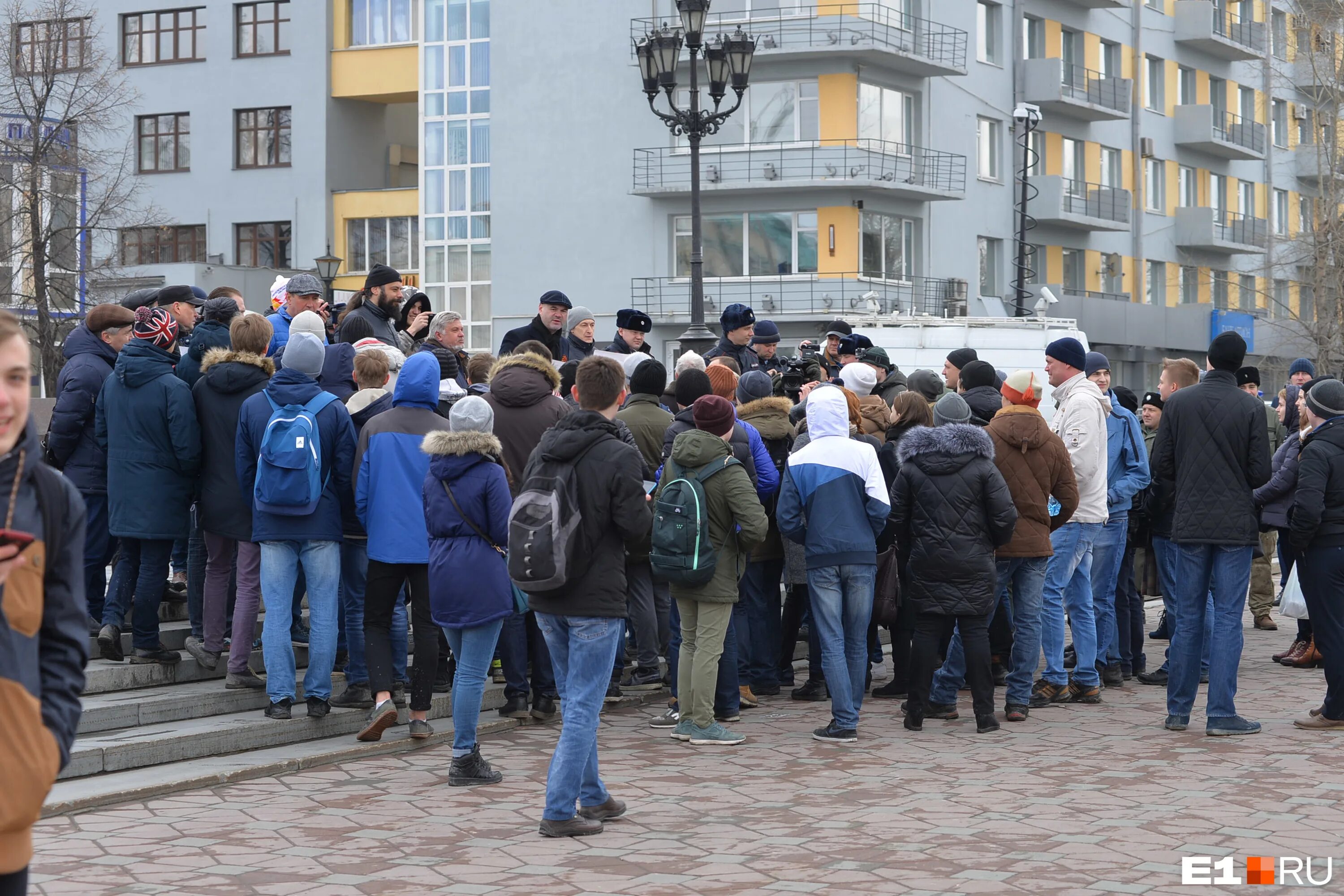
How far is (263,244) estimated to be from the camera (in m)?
52.1

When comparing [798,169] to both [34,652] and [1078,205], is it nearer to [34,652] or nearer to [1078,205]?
[1078,205]

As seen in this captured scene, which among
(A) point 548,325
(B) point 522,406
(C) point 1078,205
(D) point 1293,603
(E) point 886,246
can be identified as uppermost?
(C) point 1078,205

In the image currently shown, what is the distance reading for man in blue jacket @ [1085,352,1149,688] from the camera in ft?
37.4

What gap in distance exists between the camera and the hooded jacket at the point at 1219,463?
9680mm

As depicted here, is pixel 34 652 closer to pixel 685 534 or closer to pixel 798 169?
pixel 685 534

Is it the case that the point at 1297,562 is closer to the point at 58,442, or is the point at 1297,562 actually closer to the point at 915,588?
the point at 915,588

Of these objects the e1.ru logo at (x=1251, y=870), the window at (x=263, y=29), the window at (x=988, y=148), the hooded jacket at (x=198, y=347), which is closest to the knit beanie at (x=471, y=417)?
the hooded jacket at (x=198, y=347)

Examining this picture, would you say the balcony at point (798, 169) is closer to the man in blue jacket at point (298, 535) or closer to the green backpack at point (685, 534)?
the green backpack at point (685, 534)

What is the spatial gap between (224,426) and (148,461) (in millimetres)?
479

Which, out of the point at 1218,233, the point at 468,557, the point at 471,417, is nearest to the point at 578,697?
the point at 468,557

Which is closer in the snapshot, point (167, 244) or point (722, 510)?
point (722, 510)

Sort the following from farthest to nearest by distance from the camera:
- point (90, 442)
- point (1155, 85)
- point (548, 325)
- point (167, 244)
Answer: point (1155, 85) < point (167, 244) < point (548, 325) < point (90, 442)

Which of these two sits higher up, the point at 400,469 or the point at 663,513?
the point at 400,469

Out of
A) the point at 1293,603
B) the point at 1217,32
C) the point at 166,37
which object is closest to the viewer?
the point at 1293,603
